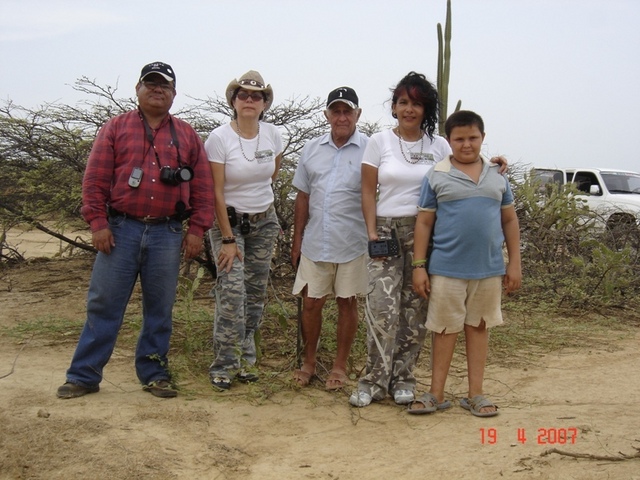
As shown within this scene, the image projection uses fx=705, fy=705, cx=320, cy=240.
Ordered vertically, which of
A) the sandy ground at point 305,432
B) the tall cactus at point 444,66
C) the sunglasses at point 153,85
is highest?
the tall cactus at point 444,66

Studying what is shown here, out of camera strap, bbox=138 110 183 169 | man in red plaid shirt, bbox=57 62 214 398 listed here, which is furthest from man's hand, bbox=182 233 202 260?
camera strap, bbox=138 110 183 169

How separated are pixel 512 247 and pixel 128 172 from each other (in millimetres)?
2134

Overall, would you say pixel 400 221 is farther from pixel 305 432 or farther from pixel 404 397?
pixel 305 432

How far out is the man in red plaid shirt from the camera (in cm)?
383

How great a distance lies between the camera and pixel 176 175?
3887mm

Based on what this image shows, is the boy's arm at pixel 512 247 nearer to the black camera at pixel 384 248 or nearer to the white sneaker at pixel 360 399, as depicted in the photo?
the black camera at pixel 384 248

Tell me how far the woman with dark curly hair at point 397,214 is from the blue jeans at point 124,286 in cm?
115

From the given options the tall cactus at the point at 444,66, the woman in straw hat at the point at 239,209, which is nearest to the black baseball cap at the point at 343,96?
the woman in straw hat at the point at 239,209

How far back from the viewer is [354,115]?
13.7 ft

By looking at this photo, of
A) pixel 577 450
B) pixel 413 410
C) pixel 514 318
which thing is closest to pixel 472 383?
pixel 413 410

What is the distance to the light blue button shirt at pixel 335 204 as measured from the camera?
4.11 metres
